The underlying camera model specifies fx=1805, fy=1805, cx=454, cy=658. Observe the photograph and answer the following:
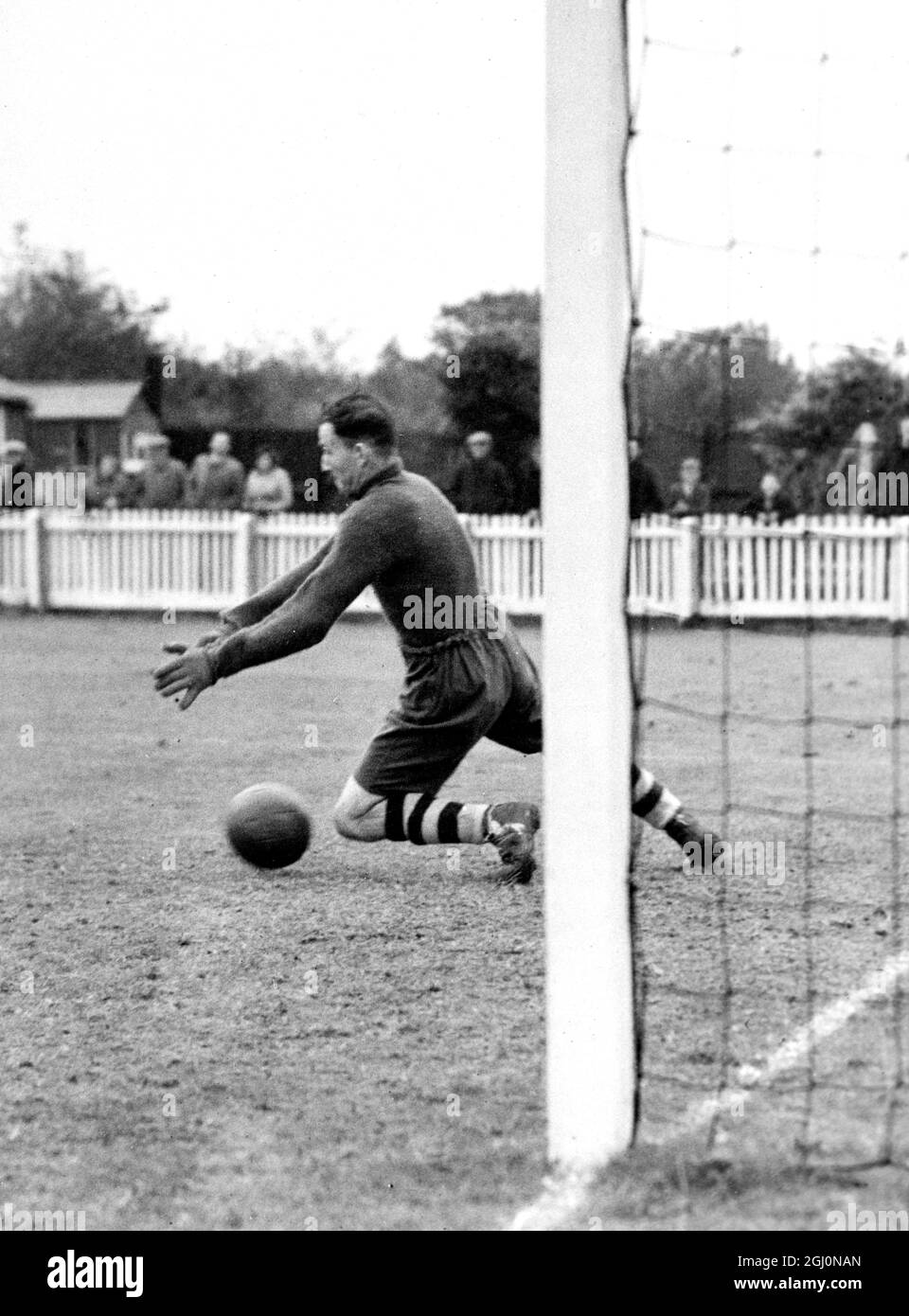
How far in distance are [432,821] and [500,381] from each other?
724 inches

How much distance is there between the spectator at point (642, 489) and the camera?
3.89 meters

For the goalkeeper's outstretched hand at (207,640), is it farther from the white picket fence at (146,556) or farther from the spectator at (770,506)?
the white picket fence at (146,556)

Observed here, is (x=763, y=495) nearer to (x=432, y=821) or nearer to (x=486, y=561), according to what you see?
(x=486, y=561)

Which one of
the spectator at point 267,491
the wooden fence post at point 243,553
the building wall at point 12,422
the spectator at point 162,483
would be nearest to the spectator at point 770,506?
the spectator at point 267,491

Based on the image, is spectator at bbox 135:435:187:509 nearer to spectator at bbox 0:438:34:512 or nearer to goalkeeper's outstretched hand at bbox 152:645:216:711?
spectator at bbox 0:438:34:512

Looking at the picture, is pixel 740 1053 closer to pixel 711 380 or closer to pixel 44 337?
pixel 711 380

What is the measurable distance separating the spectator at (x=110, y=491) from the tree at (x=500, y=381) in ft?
14.4

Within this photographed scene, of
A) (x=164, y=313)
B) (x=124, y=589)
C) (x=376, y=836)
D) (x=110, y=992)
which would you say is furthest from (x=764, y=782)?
(x=164, y=313)

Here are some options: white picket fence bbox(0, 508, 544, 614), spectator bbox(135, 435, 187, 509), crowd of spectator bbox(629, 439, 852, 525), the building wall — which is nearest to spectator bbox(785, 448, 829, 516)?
crowd of spectator bbox(629, 439, 852, 525)

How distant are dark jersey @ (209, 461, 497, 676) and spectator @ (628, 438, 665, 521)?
0.66 metres

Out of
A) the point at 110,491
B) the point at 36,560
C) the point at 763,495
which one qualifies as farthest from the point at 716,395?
the point at 36,560
